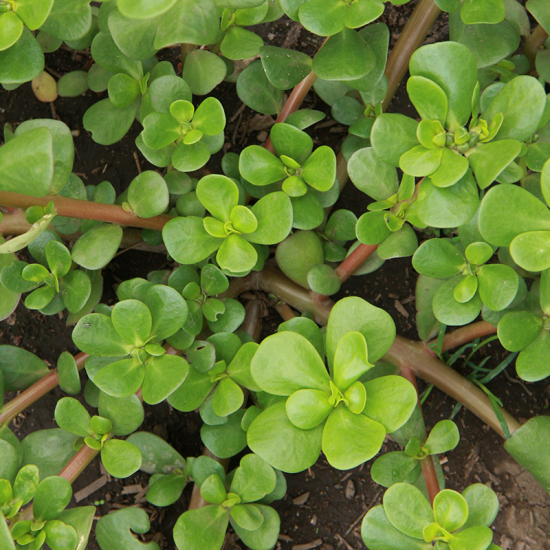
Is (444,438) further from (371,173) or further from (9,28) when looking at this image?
(9,28)

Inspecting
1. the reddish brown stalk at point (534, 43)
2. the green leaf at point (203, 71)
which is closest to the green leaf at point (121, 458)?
the green leaf at point (203, 71)

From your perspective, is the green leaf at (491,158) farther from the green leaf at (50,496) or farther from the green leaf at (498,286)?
the green leaf at (50,496)

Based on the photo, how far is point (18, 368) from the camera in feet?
4.25

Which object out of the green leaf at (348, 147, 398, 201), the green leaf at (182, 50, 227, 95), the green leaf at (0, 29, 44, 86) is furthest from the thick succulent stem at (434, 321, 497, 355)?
the green leaf at (0, 29, 44, 86)

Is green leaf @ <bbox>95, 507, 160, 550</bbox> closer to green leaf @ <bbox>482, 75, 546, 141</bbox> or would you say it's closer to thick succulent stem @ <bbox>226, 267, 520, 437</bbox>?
thick succulent stem @ <bbox>226, 267, 520, 437</bbox>

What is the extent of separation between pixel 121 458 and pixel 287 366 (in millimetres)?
451

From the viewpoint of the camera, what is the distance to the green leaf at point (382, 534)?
1.00 m

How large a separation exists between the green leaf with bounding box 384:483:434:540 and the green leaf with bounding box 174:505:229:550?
41 cm

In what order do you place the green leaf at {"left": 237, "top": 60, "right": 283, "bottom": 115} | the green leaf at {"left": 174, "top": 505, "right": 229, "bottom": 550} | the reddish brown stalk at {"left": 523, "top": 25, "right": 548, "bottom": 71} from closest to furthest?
the green leaf at {"left": 174, "top": 505, "right": 229, "bottom": 550}, the green leaf at {"left": 237, "top": 60, "right": 283, "bottom": 115}, the reddish brown stalk at {"left": 523, "top": 25, "right": 548, "bottom": 71}

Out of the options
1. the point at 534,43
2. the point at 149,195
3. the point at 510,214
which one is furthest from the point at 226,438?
the point at 534,43

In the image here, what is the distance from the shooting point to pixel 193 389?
1.17 m

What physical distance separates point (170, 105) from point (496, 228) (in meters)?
0.74

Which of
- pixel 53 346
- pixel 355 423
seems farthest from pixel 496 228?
pixel 53 346

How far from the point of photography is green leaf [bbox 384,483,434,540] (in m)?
0.96
